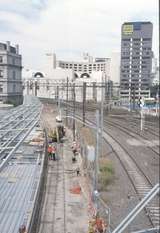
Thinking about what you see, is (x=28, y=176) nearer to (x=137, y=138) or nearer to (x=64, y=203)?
(x=64, y=203)

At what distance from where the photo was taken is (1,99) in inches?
852

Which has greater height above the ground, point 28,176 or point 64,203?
point 28,176

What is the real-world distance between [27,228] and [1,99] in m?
18.1

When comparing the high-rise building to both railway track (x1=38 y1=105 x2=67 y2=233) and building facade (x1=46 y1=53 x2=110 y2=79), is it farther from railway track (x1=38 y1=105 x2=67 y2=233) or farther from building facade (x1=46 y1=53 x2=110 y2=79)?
railway track (x1=38 y1=105 x2=67 y2=233)

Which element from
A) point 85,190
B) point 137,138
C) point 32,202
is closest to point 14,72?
point 137,138

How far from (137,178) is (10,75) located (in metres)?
17.1

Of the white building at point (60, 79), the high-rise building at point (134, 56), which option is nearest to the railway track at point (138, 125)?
the white building at point (60, 79)

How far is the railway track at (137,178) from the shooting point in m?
6.00

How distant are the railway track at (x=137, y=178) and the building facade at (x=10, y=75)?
10.7m

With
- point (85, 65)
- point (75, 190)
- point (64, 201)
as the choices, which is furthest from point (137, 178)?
point (85, 65)

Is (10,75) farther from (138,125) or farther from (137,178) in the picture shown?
(137,178)

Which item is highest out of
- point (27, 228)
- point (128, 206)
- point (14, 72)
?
point (14, 72)

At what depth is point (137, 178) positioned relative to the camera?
27.9ft

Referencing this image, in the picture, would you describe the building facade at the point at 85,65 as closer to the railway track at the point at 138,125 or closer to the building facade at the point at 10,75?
the building facade at the point at 10,75
